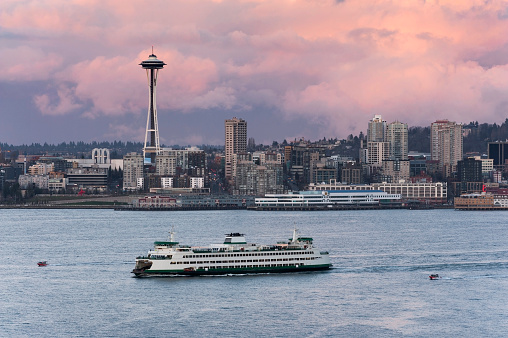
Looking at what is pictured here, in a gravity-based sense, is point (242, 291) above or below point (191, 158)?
below

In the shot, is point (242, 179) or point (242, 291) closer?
point (242, 291)

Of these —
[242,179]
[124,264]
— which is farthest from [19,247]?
[242,179]

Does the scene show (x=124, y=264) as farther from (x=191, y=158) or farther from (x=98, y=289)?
(x=191, y=158)

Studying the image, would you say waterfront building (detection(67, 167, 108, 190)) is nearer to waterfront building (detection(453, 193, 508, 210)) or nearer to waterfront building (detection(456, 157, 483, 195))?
waterfront building (detection(456, 157, 483, 195))

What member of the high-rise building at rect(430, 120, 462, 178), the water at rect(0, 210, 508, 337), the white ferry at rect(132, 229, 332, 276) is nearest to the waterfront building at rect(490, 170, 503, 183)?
the high-rise building at rect(430, 120, 462, 178)

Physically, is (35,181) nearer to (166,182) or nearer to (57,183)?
(57,183)

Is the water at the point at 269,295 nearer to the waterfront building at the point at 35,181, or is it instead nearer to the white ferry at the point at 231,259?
the white ferry at the point at 231,259

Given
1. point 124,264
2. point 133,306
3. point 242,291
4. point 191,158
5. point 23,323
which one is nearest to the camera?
point 23,323
